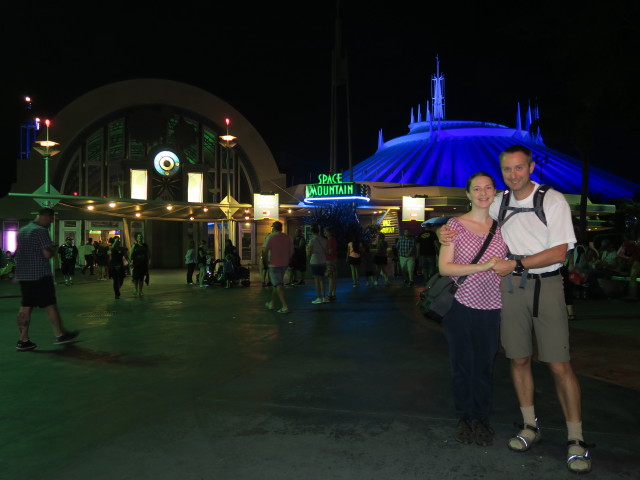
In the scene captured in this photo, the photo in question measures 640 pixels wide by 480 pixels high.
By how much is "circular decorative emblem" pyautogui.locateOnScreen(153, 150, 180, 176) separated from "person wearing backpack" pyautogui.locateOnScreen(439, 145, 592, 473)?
29182 mm

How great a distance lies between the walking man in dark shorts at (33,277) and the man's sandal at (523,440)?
577 centimetres

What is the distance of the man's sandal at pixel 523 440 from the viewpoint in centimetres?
337

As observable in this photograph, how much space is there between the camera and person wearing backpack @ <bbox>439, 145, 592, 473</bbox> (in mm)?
3283

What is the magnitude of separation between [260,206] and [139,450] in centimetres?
1845

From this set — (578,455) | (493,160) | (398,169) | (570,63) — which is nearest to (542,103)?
(570,63)

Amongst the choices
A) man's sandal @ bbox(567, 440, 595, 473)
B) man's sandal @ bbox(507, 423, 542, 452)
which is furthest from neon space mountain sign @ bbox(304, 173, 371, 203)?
man's sandal @ bbox(567, 440, 595, 473)

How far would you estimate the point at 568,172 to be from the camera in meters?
44.3

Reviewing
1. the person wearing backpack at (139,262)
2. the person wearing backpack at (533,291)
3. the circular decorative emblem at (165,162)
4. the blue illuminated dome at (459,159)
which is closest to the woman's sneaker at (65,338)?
the person wearing backpack at (533,291)

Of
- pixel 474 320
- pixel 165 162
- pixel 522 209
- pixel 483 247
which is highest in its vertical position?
pixel 165 162

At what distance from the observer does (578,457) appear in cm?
311

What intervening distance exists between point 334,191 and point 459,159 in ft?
68.2

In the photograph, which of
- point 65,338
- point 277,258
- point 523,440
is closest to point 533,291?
point 523,440

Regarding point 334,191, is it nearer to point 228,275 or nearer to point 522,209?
point 228,275

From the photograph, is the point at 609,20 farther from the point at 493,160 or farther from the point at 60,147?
the point at 493,160
